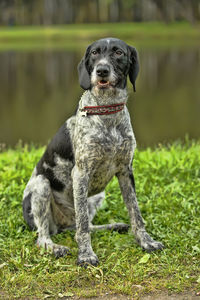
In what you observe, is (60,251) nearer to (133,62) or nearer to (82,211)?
(82,211)

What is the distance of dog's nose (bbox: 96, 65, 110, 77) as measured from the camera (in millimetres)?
4273

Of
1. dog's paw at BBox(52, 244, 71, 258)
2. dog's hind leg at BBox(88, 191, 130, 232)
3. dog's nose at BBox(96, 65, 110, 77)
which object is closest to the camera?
dog's nose at BBox(96, 65, 110, 77)

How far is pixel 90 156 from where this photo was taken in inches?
182

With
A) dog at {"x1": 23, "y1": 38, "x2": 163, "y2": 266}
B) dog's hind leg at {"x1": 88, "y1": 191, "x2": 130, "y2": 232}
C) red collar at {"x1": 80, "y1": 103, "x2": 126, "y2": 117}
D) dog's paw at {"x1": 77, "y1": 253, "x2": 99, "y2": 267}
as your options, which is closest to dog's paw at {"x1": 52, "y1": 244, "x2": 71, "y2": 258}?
dog at {"x1": 23, "y1": 38, "x2": 163, "y2": 266}

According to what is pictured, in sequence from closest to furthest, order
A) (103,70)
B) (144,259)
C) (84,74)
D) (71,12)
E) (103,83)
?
(103,70), (103,83), (84,74), (144,259), (71,12)

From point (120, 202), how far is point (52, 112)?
894cm

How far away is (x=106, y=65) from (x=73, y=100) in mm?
12096

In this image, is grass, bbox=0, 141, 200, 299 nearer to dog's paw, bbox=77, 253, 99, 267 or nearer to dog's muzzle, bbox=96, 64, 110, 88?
dog's paw, bbox=77, 253, 99, 267

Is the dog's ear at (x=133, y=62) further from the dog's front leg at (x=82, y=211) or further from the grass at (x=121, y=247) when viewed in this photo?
the grass at (x=121, y=247)

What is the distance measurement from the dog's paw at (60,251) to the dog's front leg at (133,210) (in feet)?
2.28

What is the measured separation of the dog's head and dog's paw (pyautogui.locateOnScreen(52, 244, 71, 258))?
1.55 m

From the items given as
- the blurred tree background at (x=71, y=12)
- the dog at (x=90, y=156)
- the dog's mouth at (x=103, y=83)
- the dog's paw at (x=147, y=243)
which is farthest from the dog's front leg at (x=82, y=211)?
the blurred tree background at (x=71, y=12)

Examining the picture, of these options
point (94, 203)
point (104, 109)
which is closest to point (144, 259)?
point (94, 203)

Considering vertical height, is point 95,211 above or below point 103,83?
below
